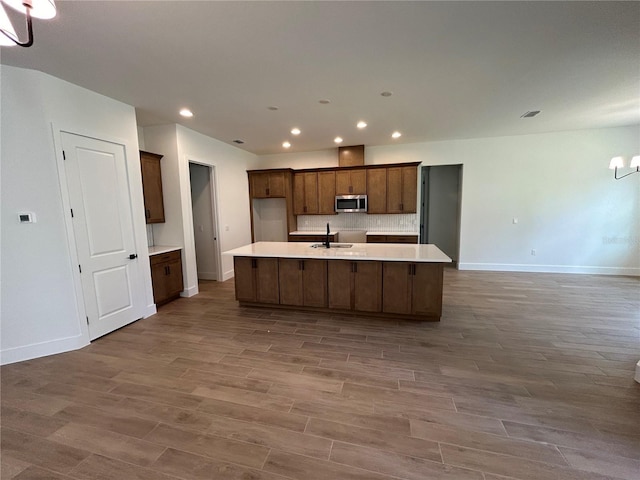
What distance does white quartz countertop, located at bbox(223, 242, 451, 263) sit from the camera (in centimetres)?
321

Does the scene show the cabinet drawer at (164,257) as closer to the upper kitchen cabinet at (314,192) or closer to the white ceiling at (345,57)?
the white ceiling at (345,57)

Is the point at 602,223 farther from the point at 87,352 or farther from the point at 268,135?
the point at 87,352

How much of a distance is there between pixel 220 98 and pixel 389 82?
2.02 meters

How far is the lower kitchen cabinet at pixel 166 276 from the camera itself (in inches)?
154

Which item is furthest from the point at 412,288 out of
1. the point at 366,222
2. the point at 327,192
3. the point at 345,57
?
the point at 327,192

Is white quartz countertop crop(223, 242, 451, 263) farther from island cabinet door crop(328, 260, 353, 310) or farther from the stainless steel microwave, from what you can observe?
the stainless steel microwave

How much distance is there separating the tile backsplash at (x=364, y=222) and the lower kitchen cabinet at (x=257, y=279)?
2.90 meters

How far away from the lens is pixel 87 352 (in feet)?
9.18

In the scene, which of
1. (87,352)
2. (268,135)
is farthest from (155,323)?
(268,135)

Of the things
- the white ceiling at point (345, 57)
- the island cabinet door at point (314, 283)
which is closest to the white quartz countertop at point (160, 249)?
the white ceiling at point (345, 57)

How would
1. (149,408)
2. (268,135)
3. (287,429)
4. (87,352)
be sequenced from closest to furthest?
(287,429) → (149,408) → (87,352) → (268,135)

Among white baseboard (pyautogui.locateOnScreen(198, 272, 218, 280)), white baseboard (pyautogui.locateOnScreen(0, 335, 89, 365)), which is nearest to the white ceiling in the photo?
white baseboard (pyautogui.locateOnScreen(0, 335, 89, 365))

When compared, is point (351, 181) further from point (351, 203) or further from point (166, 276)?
point (166, 276)

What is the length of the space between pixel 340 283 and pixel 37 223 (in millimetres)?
3325
